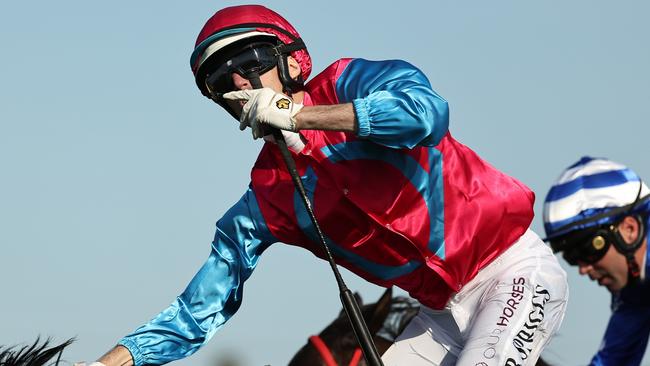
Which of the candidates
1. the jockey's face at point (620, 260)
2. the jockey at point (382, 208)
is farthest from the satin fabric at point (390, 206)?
the jockey's face at point (620, 260)

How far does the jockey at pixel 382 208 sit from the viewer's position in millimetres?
6602

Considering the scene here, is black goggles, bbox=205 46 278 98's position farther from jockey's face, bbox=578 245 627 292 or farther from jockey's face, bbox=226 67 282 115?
jockey's face, bbox=578 245 627 292

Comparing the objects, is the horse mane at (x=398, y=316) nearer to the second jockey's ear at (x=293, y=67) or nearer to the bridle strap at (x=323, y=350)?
the bridle strap at (x=323, y=350)

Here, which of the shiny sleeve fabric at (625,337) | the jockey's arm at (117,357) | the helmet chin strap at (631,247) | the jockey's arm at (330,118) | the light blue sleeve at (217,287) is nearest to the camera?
the helmet chin strap at (631,247)

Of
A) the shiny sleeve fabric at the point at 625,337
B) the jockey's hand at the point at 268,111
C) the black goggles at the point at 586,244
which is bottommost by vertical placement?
the shiny sleeve fabric at the point at 625,337

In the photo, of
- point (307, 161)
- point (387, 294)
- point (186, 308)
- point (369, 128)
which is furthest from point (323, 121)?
point (387, 294)

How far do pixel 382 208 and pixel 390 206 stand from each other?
0.04 m

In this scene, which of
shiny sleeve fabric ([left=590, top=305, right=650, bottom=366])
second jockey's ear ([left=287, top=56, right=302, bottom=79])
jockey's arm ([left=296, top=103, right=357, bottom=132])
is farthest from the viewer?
second jockey's ear ([left=287, top=56, right=302, bottom=79])

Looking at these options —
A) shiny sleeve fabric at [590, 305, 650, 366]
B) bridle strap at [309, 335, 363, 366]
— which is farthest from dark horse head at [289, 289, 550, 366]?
shiny sleeve fabric at [590, 305, 650, 366]

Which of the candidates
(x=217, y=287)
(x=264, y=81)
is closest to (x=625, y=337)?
(x=264, y=81)

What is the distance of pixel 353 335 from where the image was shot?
8.58m

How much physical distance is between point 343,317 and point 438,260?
2.00m

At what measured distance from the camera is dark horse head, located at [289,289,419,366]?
8492mm

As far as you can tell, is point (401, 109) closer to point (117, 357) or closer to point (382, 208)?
point (382, 208)
